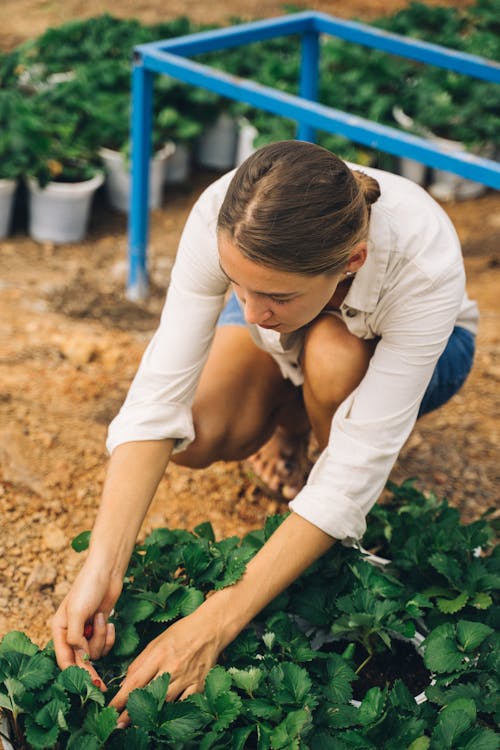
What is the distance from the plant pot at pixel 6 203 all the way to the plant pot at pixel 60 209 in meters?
0.07

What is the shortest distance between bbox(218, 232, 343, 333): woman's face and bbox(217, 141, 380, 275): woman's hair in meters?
0.01

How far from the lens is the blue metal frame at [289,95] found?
7.07 feet

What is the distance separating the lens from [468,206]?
386 cm

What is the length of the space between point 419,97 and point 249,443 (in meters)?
2.55

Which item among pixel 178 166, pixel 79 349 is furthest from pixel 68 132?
pixel 79 349

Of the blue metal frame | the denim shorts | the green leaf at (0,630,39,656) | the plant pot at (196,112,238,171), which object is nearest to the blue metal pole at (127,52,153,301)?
the blue metal frame

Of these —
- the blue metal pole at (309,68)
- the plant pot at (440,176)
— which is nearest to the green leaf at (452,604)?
the blue metal pole at (309,68)

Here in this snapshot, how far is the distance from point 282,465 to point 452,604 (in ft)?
2.17

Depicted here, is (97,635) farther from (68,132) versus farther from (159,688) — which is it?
(68,132)

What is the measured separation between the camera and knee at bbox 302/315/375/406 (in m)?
1.68

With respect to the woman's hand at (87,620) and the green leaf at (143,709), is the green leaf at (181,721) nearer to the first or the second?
the green leaf at (143,709)

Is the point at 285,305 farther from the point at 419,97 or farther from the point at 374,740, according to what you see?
the point at 419,97

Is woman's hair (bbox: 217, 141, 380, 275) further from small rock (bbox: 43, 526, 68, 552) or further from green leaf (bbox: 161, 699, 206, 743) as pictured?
small rock (bbox: 43, 526, 68, 552)

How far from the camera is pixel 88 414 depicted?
241 centimetres
